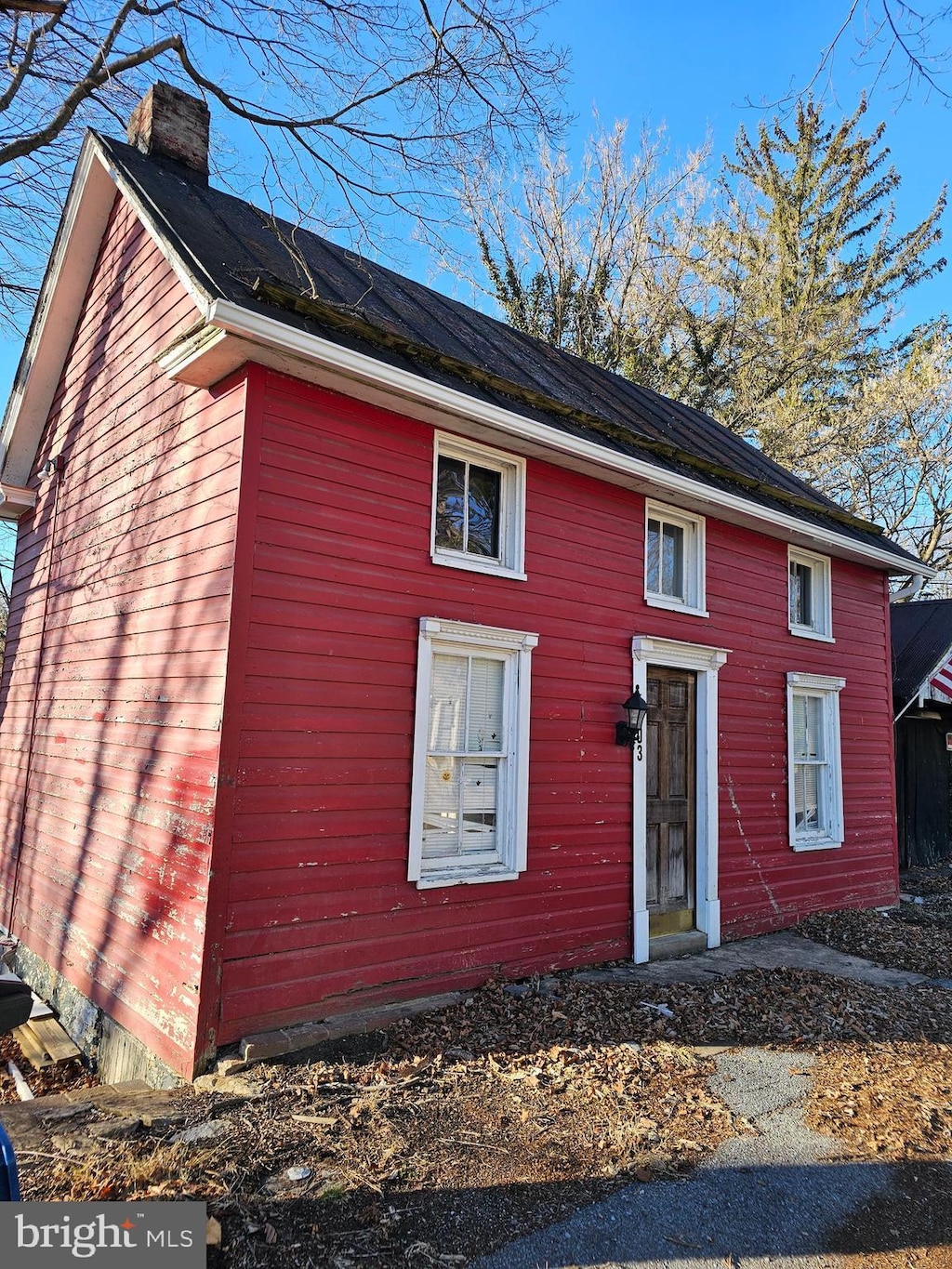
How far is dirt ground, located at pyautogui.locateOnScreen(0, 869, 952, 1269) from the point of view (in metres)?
3.25

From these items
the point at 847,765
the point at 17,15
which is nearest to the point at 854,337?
the point at 847,765

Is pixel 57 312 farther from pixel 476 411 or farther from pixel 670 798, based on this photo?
pixel 670 798

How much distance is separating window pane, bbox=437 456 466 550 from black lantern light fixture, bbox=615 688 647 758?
2.15 m

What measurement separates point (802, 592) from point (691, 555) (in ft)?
8.33

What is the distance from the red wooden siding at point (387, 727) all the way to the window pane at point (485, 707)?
35 cm

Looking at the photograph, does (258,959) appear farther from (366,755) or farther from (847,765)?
(847,765)

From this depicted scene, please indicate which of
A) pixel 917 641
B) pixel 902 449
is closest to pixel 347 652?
pixel 917 641

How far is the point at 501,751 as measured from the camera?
637cm

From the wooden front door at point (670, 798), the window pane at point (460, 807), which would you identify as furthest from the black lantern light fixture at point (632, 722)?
the window pane at point (460, 807)

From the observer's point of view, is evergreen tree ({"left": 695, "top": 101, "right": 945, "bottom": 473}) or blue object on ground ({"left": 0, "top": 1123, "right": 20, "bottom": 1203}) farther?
evergreen tree ({"left": 695, "top": 101, "right": 945, "bottom": 473})

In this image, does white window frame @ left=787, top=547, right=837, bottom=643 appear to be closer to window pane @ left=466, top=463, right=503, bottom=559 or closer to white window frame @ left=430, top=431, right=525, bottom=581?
white window frame @ left=430, top=431, right=525, bottom=581

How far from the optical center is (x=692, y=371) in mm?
20078

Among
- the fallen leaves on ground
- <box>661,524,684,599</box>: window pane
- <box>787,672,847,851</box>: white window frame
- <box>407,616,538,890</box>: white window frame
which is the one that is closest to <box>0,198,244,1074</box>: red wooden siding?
<box>407,616,538,890</box>: white window frame

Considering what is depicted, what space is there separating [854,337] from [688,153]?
609cm
